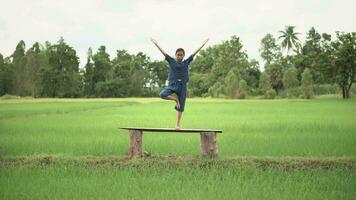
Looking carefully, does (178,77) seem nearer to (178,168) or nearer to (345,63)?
(178,168)

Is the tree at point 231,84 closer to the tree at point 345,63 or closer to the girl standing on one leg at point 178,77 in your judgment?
the tree at point 345,63

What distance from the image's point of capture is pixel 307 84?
123ft

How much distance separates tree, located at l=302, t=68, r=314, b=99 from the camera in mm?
36969

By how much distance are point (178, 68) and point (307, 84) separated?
32.1 meters

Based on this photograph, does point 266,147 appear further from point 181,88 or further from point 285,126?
point 285,126

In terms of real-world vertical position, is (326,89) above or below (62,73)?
below

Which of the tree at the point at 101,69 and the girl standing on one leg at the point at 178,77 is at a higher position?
the tree at the point at 101,69

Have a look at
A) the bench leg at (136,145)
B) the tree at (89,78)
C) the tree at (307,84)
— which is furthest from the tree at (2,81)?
the bench leg at (136,145)

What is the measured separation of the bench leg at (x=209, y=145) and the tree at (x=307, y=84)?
3124cm

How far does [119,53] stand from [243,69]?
12.4 metres

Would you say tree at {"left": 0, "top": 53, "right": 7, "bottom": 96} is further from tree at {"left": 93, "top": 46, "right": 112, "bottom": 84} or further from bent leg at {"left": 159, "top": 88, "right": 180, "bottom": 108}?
bent leg at {"left": 159, "top": 88, "right": 180, "bottom": 108}

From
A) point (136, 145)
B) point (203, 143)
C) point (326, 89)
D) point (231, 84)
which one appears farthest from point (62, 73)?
point (203, 143)

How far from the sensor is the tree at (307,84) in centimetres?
3697

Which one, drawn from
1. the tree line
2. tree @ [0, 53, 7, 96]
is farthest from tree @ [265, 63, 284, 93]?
tree @ [0, 53, 7, 96]
